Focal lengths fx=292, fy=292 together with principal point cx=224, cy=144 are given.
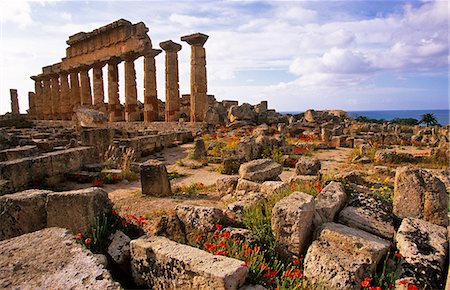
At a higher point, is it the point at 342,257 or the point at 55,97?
the point at 55,97

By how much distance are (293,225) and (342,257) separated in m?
0.63

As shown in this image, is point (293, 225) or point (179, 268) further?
point (293, 225)

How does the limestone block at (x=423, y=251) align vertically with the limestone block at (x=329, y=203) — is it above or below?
below

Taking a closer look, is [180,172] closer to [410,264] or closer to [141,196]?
[141,196]

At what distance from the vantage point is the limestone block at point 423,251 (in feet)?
10.2

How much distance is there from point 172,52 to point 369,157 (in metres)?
17.3

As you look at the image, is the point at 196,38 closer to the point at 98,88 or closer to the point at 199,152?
the point at 199,152

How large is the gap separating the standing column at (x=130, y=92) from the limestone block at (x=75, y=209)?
2204 centimetres

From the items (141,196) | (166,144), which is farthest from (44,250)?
(166,144)

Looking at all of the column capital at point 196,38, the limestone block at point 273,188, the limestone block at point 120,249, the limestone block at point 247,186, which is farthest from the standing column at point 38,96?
the limestone block at point 120,249

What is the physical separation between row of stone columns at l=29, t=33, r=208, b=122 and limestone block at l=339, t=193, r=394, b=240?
17.8m

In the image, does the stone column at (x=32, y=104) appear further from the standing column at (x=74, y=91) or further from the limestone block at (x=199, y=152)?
the limestone block at (x=199, y=152)

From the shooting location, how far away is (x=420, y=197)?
4148mm

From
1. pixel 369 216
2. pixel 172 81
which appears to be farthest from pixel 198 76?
pixel 369 216
